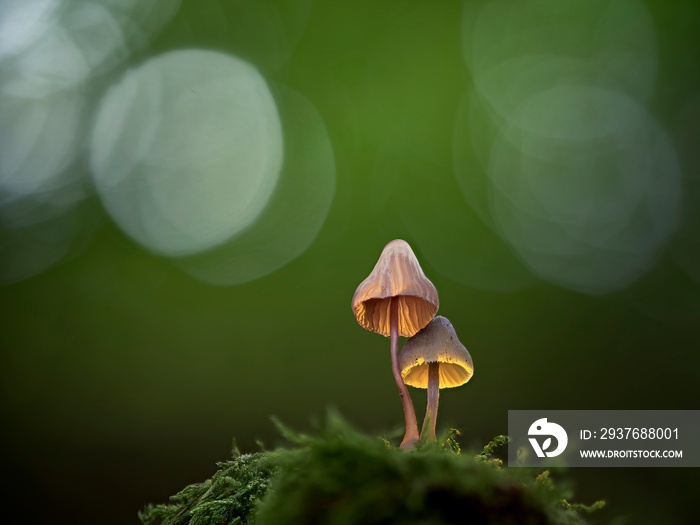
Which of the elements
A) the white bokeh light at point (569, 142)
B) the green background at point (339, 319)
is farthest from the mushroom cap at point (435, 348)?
the white bokeh light at point (569, 142)

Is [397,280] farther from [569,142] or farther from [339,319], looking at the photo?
[569,142]

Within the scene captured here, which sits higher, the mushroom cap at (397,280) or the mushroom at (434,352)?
the mushroom cap at (397,280)

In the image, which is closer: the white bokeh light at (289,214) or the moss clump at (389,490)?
the moss clump at (389,490)

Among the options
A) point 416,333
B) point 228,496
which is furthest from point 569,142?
point 228,496

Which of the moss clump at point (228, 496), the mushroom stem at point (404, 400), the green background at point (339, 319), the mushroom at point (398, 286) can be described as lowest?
the moss clump at point (228, 496)

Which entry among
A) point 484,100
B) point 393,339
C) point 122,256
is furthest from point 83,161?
point 393,339

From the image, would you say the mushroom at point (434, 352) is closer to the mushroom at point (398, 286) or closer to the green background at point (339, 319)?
the mushroom at point (398, 286)

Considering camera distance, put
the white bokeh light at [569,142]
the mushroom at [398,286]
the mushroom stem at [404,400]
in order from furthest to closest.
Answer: the white bokeh light at [569,142] < the mushroom at [398,286] < the mushroom stem at [404,400]

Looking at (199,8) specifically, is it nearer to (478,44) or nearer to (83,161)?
(83,161)

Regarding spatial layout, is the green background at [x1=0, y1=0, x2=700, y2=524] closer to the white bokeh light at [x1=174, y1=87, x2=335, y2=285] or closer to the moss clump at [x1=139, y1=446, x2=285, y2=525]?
the white bokeh light at [x1=174, y1=87, x2=335, y2=285]
